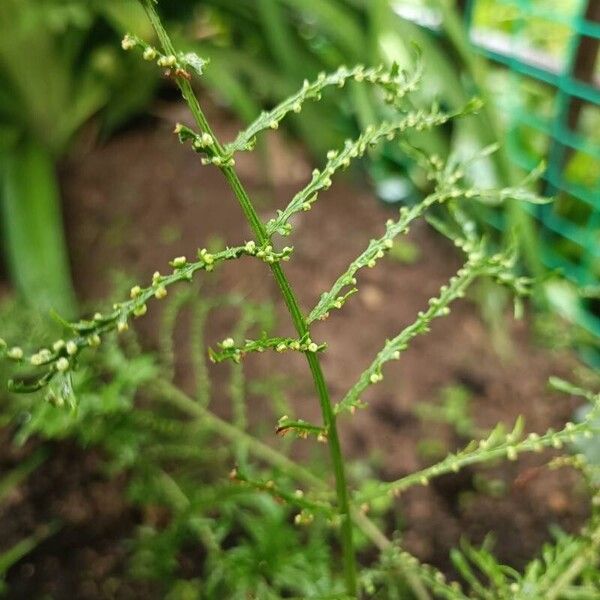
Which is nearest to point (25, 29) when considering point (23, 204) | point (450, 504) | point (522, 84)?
point (23, 204)

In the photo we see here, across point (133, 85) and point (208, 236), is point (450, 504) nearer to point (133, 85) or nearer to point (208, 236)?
point (208, 236)

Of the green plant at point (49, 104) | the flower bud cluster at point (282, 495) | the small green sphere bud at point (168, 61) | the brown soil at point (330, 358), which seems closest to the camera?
the small green sphere bud at point (168, 61)

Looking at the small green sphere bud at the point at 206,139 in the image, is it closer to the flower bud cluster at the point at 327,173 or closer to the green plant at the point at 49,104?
the flower bud cluster at the point at 327,173

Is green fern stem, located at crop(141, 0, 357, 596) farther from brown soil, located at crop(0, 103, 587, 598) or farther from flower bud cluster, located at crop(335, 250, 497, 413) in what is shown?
brown soil, located at crop(0, 103, 587, 598)

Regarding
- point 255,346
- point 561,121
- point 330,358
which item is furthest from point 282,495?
point 561,121

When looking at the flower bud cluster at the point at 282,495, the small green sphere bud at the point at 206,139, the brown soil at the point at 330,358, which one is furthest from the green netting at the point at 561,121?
the small green sphere bud at the point at 206,139

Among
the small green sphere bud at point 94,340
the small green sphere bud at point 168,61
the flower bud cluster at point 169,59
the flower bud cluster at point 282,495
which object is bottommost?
the flower bud cluster at point 282,495
